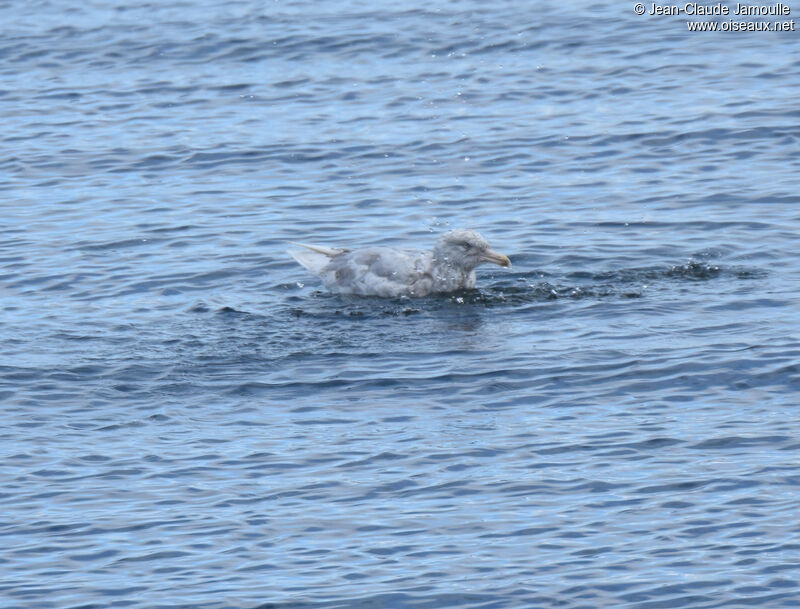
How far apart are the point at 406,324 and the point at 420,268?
1204mm

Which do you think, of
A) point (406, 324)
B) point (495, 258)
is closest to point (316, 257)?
point (406, 324)

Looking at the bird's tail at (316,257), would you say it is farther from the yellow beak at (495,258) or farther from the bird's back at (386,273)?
the yellow beak at (495,258)

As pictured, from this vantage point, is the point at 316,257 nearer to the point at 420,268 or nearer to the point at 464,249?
the point at 420,268

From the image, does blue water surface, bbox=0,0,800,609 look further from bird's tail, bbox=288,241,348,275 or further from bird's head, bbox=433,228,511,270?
bird's head, bbox=433,228,511,270

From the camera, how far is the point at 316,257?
18.6 meters

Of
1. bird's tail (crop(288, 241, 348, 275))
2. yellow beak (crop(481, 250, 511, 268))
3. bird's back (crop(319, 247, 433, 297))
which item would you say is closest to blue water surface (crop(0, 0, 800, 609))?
bird's back (crop(319, 247, 433, 297))

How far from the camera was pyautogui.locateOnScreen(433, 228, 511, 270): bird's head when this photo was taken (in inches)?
703

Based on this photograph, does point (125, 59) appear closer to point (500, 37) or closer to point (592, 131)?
point (500, 37)

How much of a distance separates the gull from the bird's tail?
13.0 inches

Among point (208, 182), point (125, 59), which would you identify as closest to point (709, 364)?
point (208, 182)

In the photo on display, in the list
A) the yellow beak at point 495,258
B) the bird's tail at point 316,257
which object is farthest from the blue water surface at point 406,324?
the yellow beak at point 495,258

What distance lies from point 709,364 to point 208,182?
1041 centimetres

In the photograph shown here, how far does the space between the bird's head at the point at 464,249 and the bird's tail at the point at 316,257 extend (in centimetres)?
138

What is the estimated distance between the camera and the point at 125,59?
3064 centimetres
